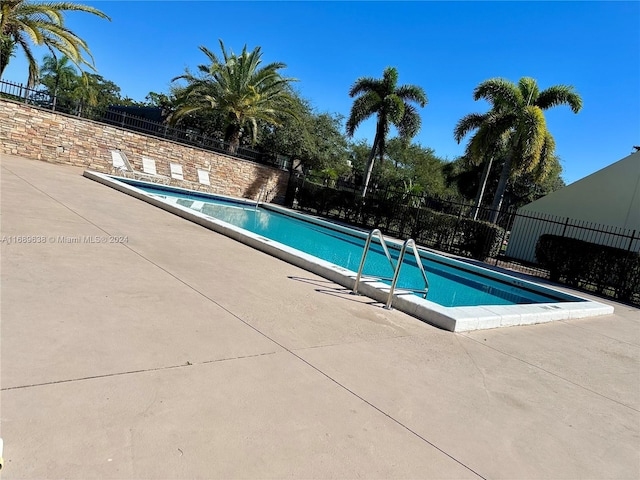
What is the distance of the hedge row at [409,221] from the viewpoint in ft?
52.8

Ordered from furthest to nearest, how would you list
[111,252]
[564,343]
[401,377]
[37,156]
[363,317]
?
[37,156] → [564,343] → [111,252] → [363,317] → [401,377]

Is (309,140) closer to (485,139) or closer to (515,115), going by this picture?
(485,139)

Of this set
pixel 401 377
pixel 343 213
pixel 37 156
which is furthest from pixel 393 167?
pixel 401 377

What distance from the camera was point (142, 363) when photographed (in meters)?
2.78

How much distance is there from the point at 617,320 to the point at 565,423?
6.88 metres

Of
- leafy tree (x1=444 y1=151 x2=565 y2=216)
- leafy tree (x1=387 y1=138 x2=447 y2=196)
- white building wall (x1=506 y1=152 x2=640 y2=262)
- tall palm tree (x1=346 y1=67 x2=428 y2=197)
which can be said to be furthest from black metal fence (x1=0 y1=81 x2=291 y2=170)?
leafy tree (x1=387 y1=138 x2=447 y2=196)

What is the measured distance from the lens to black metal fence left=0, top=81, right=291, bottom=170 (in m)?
15.0

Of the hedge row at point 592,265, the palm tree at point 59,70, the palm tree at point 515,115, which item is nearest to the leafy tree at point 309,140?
the palm tree at point 515,115

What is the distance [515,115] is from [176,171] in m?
15.8

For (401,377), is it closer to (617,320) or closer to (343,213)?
(617,320)

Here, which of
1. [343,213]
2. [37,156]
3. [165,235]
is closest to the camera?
[165,235]

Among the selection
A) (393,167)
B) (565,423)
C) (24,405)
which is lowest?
(24,405)

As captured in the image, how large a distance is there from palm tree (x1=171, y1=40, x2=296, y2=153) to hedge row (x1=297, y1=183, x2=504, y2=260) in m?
5.03

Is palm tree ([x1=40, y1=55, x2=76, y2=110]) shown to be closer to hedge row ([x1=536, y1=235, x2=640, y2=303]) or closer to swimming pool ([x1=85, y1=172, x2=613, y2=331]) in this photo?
swimming pool ([x1=85, y1=172, x2=613, y2=331])
